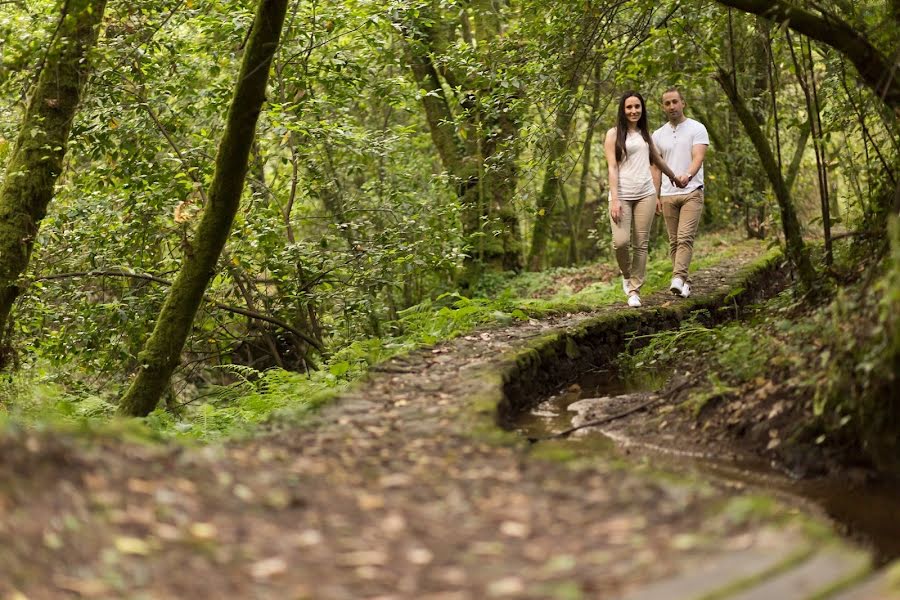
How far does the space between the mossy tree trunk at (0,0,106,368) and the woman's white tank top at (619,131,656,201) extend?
592 cm

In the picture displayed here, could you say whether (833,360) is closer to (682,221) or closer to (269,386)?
(682,221)

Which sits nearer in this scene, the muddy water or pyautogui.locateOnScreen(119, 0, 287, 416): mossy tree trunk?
the muddy water

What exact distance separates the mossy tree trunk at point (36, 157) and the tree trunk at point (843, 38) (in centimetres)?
653

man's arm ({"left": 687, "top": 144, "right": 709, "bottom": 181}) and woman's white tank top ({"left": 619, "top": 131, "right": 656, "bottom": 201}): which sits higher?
man's arm ({"left": 687, "top": 144, "right": 709, "bottom": 181})

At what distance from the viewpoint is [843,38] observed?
713 centimetres

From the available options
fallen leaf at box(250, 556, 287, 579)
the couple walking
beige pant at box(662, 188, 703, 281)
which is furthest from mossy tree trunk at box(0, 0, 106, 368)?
fallen leaf at box(250, 556, 287, 579)

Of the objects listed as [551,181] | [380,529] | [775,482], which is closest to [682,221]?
[775,482]

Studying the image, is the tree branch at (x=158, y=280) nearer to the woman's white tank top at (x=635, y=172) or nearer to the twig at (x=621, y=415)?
the woman's white tank top at (x=635, y=172)

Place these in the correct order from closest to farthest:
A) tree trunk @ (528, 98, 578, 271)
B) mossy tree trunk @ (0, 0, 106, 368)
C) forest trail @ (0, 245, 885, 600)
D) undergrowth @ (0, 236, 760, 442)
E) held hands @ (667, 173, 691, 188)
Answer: forest trail @ (0, 245, 885, 600) < undergrowth @ (0, 236, 760, 442) < mossy tree trunk @ (0, 0, 106, 368) < held hands @ (667, 173, 691, 188) < tree trunk @ (528, 98, 578, 271)

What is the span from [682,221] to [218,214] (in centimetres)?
556

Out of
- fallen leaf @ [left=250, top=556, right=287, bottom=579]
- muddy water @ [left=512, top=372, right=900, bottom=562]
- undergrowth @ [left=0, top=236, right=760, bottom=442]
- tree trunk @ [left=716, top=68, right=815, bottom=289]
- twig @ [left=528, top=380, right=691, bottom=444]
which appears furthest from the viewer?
undergrowth @ [left=0, top=236, right=760, bottom=442]

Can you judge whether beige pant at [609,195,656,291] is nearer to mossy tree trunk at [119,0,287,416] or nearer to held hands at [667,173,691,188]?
held hands at [667,173,691,188]

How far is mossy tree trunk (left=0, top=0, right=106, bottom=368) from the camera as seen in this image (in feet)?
30.9

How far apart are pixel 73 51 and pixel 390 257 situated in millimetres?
4861
